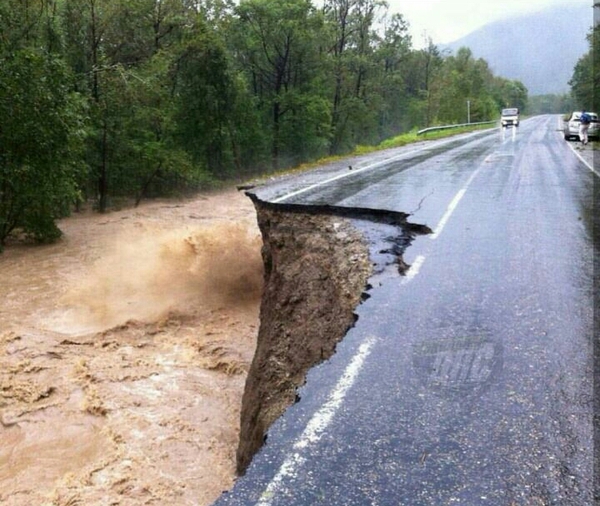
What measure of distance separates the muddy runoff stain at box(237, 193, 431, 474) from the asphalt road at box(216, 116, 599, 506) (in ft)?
0.75

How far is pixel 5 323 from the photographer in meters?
12.4

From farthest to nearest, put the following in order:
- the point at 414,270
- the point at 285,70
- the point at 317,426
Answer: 1. the point at 285,70
2. the point at 414,270
3. the point at 317,426

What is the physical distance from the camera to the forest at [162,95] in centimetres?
1666

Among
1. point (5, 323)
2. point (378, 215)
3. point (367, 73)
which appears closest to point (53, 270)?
point (5, 323)

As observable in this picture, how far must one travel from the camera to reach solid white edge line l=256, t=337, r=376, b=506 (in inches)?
116

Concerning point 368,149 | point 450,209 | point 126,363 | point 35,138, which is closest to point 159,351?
point 126,363

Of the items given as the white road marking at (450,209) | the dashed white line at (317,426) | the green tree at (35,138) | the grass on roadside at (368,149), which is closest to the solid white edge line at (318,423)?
the dashed white line at (317,426)

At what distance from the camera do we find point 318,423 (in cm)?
350

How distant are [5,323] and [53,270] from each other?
3.94m

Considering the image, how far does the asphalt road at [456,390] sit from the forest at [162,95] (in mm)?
13120

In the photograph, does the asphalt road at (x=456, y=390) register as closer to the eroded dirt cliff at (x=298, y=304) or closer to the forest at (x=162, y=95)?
the eroded dirt cliff at (x=298, y=304)

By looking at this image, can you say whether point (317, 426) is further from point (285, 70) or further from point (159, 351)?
point (285, 70)

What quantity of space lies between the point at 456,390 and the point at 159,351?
8.99 m

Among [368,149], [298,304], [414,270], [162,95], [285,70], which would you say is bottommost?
[298,304]
